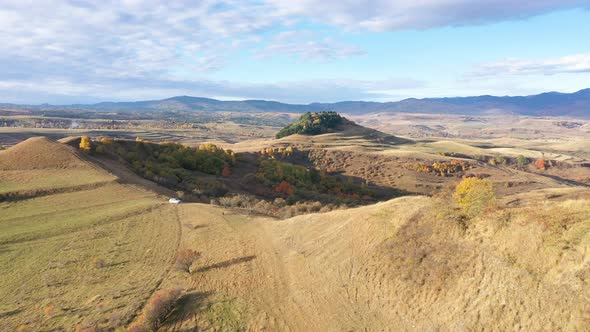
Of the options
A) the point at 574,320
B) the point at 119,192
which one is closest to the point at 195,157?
the point at 119,192

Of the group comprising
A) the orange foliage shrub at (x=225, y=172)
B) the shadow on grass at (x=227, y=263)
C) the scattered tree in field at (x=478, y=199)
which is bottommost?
the orange foliage shrub at (x=225, y=172)

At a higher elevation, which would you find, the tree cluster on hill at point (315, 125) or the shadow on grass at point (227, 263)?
the tree cluster on hill at point (315, 125)

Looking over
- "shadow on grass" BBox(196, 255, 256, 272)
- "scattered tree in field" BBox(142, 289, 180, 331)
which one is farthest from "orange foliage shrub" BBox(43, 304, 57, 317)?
"shadow on grass" BBox(196, 255, 256, 272)

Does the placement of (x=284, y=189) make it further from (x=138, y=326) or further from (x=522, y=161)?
(x=522, y=161)

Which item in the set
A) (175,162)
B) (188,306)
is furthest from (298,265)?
(175,162)

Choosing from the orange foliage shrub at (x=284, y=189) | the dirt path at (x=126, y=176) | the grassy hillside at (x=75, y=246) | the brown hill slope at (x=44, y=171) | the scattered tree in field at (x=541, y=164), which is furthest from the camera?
the scattered tree in field at (x=541, y=164)

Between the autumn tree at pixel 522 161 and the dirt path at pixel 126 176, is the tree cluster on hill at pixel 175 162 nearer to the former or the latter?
the dirt path at pixel 126 176

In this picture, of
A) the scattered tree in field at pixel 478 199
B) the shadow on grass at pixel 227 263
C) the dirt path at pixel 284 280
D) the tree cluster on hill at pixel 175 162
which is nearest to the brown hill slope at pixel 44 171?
the tree cluster on hill at pixel 175 162

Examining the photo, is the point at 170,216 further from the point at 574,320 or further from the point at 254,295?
the point at 574,320
